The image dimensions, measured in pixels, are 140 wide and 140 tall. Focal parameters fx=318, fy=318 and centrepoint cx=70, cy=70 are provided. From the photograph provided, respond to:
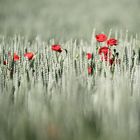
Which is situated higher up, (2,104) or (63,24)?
(63,24)

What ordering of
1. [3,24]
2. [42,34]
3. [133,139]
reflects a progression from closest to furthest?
1. [133,139]
2. [42,34]
3. [3,24]

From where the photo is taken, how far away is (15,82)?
3.99 feet

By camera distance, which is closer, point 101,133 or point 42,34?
point 101,133

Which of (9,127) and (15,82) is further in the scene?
(15,82)

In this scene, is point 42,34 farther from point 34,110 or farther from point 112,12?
point 34,110

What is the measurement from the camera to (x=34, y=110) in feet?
2.81

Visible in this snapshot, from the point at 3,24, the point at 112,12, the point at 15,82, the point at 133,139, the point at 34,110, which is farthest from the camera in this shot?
the point at 112,12

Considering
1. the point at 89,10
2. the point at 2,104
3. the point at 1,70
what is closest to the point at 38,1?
the point at 89,10

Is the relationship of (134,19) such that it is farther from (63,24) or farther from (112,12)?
(63,24)

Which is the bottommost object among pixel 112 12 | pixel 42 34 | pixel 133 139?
pixel 133 139

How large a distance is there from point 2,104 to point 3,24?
108 inches

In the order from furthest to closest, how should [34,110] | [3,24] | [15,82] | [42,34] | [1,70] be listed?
[3,24] < [42,34] < [1,70] < [15,82] < [34,110]

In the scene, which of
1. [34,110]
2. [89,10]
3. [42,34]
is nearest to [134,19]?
[89,10]

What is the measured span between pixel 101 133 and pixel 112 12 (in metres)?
3.20
